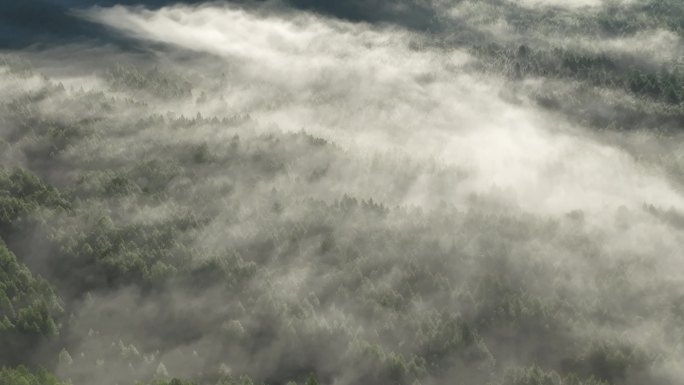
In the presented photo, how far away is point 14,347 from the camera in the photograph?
193 m

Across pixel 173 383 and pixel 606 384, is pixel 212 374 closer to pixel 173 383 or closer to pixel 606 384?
pixel 173 383

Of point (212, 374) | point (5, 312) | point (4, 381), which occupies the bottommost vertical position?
point (212, 374)

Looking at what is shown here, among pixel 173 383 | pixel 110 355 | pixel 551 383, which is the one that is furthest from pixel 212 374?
pixel 551 383

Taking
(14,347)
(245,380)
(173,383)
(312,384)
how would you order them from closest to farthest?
(312,384), (173,383), (245,380), (14,347)

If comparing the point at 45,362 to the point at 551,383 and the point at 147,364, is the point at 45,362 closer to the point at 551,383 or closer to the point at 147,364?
the point at 147,364

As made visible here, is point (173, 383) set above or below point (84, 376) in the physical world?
above

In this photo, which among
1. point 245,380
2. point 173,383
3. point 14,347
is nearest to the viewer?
point 173,383

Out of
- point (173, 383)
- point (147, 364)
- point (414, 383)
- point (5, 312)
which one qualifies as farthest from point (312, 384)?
point (5, 312)

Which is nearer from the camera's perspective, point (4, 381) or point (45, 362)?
point (4, 381)

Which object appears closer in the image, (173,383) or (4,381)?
(4,381)

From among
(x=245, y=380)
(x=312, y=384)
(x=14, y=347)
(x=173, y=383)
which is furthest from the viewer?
(x=14, y=347)

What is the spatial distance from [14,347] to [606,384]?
174471mm

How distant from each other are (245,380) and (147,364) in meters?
35.1

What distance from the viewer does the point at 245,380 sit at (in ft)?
594
